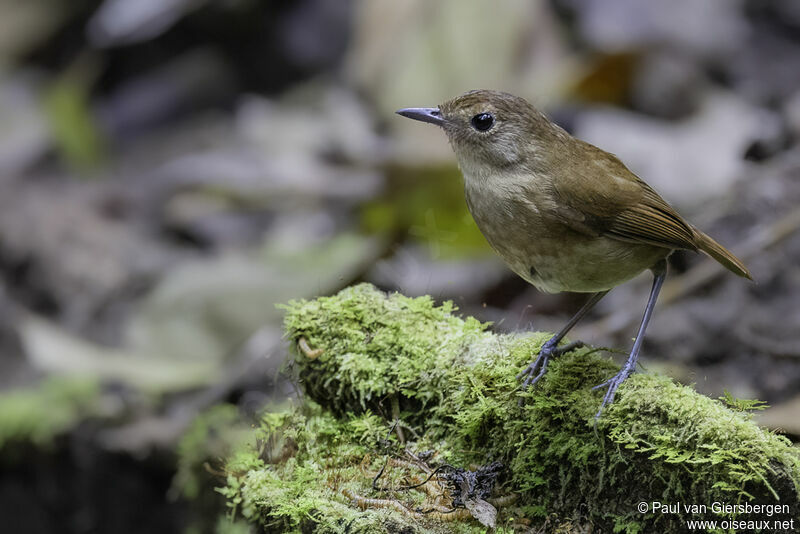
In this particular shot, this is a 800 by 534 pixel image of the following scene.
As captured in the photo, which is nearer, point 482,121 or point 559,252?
point 559,252

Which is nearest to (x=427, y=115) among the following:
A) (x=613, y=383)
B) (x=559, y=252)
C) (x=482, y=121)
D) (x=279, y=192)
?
(x=482, y=121)

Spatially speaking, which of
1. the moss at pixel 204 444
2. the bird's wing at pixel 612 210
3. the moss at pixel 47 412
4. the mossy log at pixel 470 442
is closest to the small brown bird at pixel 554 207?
the bird's wing at pixel 612 210

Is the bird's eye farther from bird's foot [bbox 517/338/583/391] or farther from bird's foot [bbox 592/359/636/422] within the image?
bird's foot [bbox 592/359/636/422]

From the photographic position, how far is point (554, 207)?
2529mm

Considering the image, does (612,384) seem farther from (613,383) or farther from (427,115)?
(427,115)

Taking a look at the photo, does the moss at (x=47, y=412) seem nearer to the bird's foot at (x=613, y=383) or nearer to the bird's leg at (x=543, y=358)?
the bird's leg at (x=543, y=358)

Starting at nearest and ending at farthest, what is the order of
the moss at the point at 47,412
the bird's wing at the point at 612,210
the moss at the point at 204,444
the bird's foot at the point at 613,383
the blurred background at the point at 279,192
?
the bird's foot at the point at 613,383
the bird's wing at the point at 612,210
the moss at the point at 204,444
the blurred background at the point at 279,192
the moss at the point at 47,412

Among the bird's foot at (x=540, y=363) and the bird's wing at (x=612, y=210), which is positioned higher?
the bird's wing at (x=612, y=210)

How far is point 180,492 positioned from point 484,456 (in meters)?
1.96

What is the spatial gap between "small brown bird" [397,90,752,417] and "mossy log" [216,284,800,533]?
129 millimetres

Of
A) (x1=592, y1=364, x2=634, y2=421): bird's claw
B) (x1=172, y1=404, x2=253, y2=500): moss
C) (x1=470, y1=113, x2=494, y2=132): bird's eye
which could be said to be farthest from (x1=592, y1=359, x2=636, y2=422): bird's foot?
(x1=172, y1=404, x2=253, y2=500): moss

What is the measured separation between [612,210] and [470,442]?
863 millimetres

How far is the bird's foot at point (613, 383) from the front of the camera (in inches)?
92.7

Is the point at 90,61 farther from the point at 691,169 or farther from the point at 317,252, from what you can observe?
the point at 691,169
